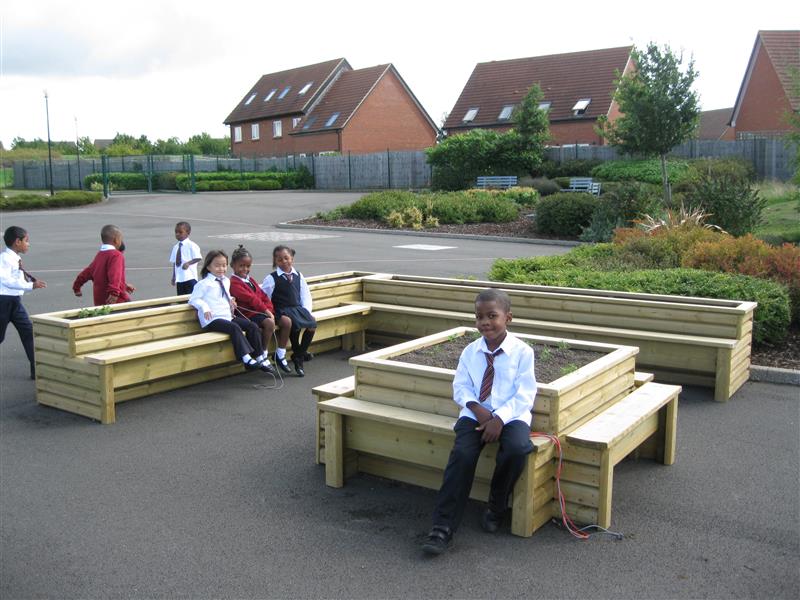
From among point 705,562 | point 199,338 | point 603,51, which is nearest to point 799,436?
point 705,562

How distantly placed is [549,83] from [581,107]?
446 cm

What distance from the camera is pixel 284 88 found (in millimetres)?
65812

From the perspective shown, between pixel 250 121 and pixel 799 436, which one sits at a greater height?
pixel 250 121

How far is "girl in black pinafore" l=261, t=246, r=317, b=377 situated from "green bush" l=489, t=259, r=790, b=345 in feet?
10.7

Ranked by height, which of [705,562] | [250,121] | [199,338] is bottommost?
Result: [705,562]

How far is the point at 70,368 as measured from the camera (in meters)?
7.66

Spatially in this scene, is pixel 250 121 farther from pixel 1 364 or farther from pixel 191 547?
pixel 191 547

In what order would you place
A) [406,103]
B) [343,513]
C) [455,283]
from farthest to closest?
[406,103]
[455,283]
[343,513]

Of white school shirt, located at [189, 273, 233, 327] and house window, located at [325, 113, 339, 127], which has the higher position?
house window, located at [325, 113, 339, 127]

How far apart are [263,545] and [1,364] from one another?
19.2 ft

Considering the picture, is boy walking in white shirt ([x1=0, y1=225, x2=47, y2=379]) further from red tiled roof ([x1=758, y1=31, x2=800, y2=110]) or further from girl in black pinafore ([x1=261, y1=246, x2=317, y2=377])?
red tiled roof ([x1=758, y1=31, x2=800, y2=110])

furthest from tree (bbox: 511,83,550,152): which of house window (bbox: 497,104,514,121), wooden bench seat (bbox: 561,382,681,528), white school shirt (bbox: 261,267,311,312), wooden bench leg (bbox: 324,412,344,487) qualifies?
wooden bench leg (bbox: 324,412,344,487)

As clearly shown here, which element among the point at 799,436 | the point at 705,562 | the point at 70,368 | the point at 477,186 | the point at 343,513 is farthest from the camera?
the point at 477,186

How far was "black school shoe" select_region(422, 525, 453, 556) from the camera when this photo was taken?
477 cm
